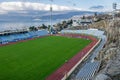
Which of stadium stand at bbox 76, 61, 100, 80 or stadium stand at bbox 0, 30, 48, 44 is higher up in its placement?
stadium stand at bbox 76, 61, 100, 80

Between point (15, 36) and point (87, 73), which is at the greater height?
point (87, 73)

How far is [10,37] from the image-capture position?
184ft

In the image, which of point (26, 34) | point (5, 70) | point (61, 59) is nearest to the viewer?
point (5, 70)

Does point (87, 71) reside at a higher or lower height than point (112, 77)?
lower

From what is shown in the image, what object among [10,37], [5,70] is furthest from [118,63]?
[10,37]

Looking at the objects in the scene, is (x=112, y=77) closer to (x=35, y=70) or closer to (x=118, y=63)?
(x=118, y=63)

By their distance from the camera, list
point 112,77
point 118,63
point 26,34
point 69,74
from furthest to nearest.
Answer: point 26,34, point 69,74, point 118,63, point 112,77

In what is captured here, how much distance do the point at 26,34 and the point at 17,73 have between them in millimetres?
40918

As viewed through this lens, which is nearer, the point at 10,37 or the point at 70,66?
the point at 70,66

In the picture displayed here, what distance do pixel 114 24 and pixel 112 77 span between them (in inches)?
1084

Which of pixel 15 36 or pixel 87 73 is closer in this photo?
pixel 87 73

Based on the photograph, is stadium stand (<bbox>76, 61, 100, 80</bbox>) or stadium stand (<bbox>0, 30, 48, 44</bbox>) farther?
stadium stand (<bbox>0, 30, 48, 44</bbox>)

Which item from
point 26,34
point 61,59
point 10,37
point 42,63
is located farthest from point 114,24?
point 26,34

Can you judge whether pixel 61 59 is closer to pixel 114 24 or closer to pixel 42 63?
pixel 42 63
